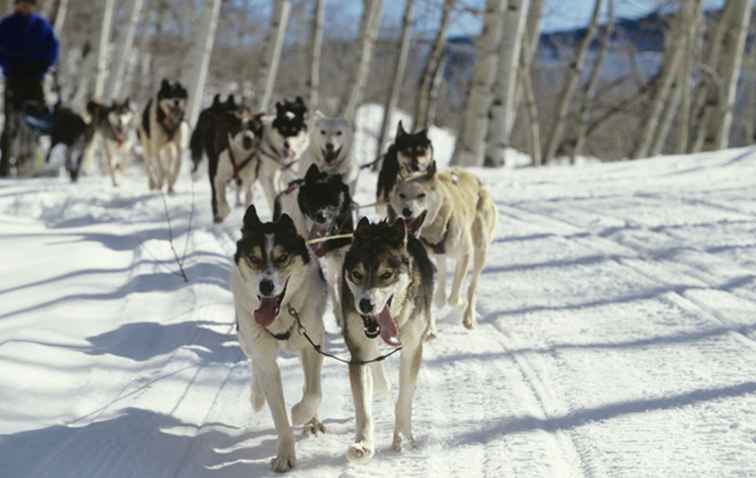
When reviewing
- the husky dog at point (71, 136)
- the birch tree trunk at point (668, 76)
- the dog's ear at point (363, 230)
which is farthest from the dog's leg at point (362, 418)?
the birch tree trunk at point (668, 76)

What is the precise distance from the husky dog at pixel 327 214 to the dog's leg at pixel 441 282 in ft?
2.29

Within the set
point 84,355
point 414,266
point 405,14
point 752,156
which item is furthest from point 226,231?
point 405,14

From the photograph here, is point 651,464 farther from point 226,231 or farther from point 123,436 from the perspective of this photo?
point 226,231

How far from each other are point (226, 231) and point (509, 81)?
619 cm

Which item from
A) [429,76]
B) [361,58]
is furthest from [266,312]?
[429,76]

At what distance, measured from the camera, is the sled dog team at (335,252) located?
324 cm

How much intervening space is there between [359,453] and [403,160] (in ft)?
9.45

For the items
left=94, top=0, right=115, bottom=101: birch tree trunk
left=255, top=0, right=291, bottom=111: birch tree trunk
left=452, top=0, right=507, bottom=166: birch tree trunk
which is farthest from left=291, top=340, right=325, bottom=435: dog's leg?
left=94, top=0, right=115, bottom=101: birch tree trunk

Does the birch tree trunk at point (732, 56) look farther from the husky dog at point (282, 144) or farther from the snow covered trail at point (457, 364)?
the husky dog at point (282, 144)

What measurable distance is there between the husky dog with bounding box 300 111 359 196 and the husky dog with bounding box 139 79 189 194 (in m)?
3.46

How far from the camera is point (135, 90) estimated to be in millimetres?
30797

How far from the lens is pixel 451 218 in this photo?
16.7 ft

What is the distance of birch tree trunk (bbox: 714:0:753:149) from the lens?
14.4 m

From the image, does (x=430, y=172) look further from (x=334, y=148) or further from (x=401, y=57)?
(x=401, y=57)
